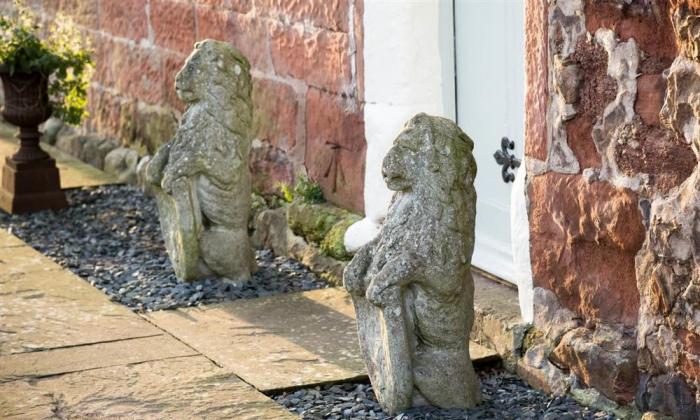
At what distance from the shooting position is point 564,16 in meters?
5.12

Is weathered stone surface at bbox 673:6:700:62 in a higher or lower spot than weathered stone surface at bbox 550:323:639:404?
higher

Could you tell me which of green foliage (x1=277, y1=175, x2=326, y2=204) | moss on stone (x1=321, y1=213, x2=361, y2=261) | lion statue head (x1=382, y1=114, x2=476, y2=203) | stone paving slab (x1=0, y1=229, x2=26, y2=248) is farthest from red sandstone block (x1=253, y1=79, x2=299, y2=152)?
lion statue head (x1=382, y1=114, x2=476, y2=203)

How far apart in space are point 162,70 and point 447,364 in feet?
15.4

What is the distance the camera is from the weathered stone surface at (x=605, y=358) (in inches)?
195

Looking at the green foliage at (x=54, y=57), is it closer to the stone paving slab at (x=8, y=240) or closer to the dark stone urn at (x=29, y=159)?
the dark stone urn at (x=29, y=159)

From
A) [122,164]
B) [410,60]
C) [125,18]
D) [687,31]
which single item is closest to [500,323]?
[410,60]

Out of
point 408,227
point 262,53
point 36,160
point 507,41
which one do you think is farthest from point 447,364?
point 36,160

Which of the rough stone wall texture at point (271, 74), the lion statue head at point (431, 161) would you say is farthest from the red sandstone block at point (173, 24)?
the lion statue head at point (431, 161)

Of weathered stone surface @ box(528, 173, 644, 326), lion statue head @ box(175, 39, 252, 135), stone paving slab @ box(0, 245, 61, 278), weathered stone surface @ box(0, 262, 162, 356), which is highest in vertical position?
lion statue head @ box(175, 39, 252, 135)

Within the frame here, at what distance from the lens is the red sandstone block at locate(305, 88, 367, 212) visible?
7.07m

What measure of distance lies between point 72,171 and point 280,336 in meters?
4.15

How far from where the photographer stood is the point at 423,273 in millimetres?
4918

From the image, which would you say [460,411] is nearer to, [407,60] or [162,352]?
[162,352]

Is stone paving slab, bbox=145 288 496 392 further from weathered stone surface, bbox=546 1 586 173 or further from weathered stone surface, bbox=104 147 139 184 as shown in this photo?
weathered stone surface, bbox=104 147 139 184
